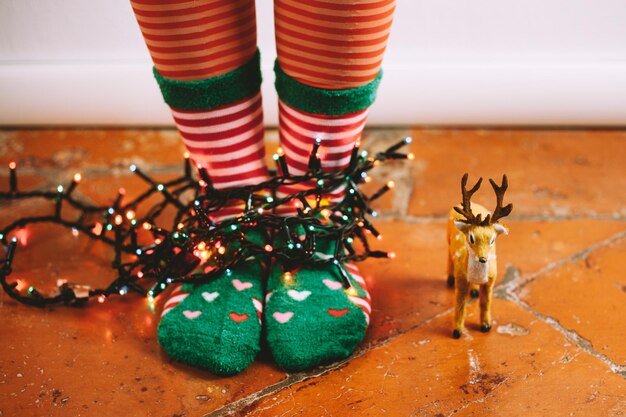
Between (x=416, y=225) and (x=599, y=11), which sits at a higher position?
(x=599, y=11)

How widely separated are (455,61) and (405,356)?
32.1 inches

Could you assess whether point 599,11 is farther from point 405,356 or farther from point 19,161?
point 19,161

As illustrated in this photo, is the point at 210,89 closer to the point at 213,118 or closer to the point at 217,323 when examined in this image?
the point at 213,118

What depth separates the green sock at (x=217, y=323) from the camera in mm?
921

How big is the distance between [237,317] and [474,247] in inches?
14.1

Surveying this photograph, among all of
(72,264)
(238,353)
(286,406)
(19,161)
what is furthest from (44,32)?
(286,406)

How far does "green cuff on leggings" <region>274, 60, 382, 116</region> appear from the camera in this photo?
935 millimetres

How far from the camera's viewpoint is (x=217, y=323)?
944mm

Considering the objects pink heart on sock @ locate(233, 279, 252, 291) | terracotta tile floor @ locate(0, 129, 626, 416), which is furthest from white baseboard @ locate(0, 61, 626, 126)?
pink heart on sock @ locate(233, 279, 252, 291)

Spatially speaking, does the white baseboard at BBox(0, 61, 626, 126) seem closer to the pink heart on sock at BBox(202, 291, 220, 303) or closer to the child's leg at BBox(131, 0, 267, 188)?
the child's leg at BBox(131, 0, 267, 188)

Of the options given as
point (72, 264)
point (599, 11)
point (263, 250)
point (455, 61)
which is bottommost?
point (72, 264)

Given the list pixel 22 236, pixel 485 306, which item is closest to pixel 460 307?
pixel 485 306

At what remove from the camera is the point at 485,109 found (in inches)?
60.4

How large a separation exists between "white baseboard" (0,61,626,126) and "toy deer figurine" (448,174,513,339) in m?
0.63
